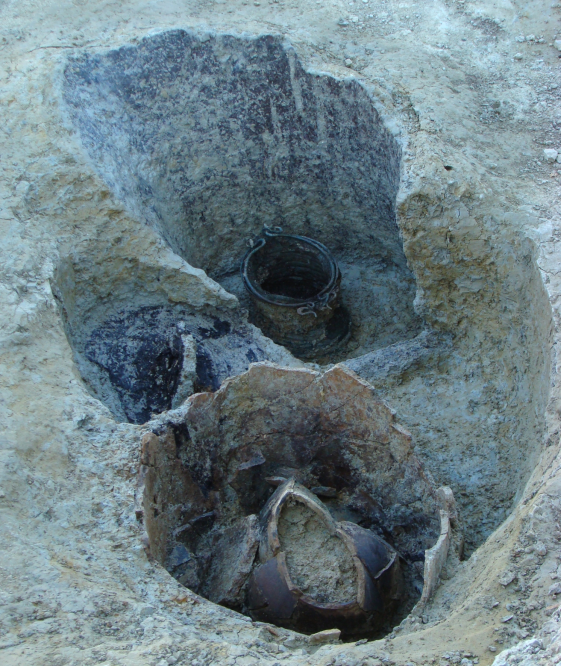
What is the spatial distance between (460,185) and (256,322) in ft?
7.79

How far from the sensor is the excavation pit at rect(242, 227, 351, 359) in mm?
5324

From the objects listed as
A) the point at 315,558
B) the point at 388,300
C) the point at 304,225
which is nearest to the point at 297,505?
the point at 315,558

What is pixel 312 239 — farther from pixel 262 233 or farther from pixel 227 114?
pixel 227 114

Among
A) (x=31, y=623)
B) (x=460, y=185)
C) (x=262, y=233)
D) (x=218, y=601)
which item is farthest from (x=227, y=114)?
(x=31, y=623)

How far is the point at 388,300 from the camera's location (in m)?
5.80

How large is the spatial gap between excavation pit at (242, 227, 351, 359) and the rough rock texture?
1.21 meters

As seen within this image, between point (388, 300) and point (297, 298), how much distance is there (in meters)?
0.92

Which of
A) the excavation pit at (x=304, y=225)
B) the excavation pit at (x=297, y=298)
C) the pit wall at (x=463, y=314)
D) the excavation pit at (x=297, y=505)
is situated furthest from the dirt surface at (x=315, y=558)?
the excavation pit at (x=297, y=298)

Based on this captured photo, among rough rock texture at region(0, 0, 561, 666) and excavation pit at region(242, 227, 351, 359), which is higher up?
rough rock texture at region(0, 0, 561, 666)

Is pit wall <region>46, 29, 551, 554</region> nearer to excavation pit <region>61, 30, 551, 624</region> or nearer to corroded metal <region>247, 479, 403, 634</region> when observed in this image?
excavation pit <region>61, 30, 551, 624</region>

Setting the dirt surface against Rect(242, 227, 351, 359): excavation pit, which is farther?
Rect(242, 227, 351, 359): excavation pit

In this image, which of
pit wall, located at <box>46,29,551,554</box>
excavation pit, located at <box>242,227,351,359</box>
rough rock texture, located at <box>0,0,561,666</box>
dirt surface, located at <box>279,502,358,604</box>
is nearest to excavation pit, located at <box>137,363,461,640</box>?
dirt surface, located at <box>279,502,358,604</box>

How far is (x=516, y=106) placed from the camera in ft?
14.1

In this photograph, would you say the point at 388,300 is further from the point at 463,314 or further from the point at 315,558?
the point at 315,558
